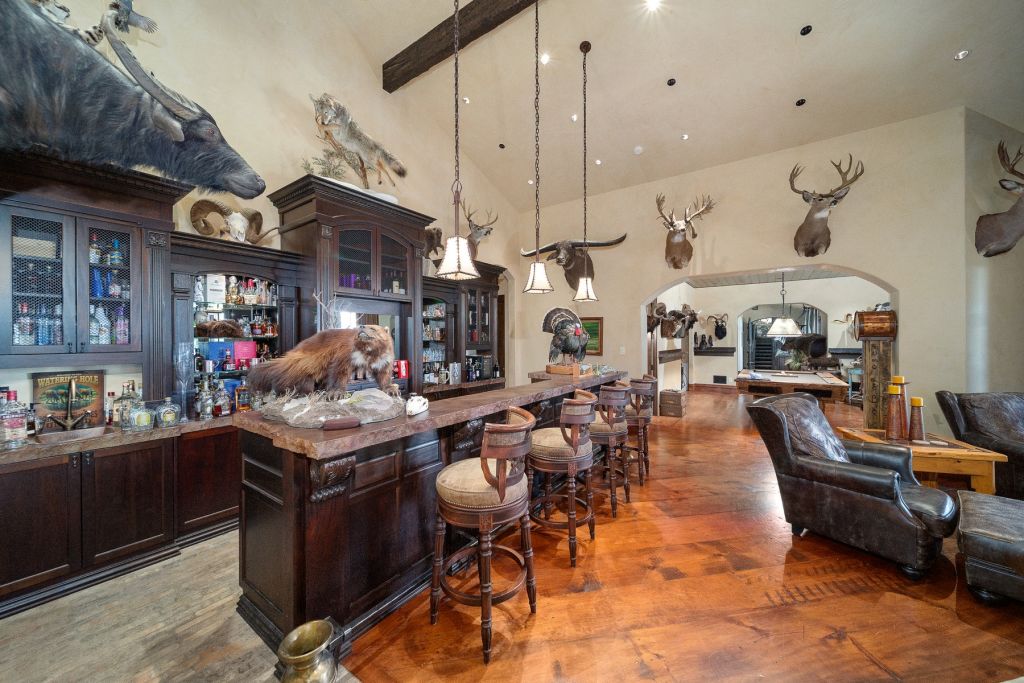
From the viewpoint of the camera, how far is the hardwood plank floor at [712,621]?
159 centimetres

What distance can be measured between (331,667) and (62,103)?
343 cm

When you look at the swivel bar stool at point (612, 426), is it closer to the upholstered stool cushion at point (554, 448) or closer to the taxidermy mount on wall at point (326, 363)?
the upholstered stool cushion at point (554, 448)

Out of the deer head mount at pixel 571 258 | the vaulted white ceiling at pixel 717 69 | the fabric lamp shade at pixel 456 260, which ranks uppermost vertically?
the vaulted white ceiling at pixel 717 69

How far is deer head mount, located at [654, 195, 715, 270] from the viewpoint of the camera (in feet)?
17.4

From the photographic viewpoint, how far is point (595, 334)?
6.56m

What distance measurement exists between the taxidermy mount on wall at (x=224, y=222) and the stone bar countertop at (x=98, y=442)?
1532 mm

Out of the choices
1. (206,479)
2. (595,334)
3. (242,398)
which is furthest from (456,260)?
(595,334)

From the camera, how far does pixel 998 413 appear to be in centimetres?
342

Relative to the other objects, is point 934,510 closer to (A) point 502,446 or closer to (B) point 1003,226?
(A) point 502,446

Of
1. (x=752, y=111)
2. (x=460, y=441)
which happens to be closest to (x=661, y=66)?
(x=752, y=111)

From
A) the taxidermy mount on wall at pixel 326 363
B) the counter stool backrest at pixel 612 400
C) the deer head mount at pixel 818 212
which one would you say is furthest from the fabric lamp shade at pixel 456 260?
the deer head mount at pixel 818 212

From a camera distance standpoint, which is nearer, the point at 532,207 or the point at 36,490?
the point at 36,490

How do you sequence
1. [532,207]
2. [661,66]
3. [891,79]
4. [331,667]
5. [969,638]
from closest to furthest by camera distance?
[331,667]
[969,638]
[891,79]
[661,66]
[532,207]

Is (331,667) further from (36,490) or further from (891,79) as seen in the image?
(891,79)
